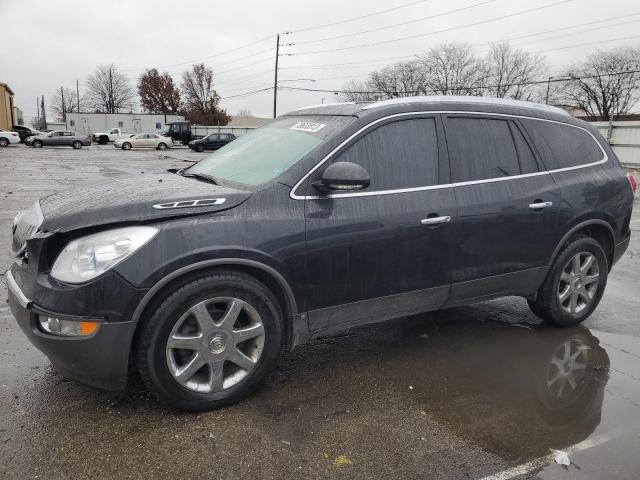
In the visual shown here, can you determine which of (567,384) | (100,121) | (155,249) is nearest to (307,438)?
(155,249)

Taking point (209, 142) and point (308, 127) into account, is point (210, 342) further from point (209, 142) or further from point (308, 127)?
point (209, 142)

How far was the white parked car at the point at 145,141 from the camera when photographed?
42375 millimetres

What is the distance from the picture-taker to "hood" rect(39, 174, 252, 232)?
8.96ft

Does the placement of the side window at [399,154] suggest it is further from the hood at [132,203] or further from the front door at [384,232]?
the hood at [132,203]

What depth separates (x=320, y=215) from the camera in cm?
310

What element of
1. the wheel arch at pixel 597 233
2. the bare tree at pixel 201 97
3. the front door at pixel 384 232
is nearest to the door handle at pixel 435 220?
the front door at pixel 384 232

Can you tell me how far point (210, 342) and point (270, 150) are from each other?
1.43m

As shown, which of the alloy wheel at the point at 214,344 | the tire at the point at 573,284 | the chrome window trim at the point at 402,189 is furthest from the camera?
the tire at the point at 573,284

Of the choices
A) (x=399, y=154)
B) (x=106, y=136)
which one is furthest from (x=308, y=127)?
(x=106, y=136)

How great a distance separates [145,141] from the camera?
43.1 m

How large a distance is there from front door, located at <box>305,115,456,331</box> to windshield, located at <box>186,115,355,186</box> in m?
0.22

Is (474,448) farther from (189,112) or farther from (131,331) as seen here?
(189,112)

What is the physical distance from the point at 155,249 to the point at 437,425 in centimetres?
188

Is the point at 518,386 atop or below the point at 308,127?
below
